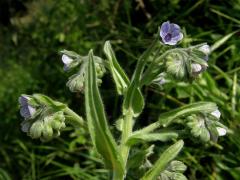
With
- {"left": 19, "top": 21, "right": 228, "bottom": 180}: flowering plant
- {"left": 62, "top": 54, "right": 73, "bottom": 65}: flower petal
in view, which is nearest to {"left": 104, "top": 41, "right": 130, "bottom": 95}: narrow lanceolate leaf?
{"left": 19, "top": 21, "right": 228, "bottom": 180}: flowering plant

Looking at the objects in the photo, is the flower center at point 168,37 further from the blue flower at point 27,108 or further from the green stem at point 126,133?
the blue flower at point 27,108

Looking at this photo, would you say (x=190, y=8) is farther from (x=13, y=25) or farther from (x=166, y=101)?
(x=13, y=25)

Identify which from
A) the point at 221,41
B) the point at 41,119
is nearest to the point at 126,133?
the point at 41,119

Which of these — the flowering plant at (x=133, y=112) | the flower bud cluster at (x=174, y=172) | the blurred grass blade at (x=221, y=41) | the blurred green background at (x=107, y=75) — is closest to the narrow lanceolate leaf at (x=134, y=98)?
the flowering plant at (x=133, y=112)

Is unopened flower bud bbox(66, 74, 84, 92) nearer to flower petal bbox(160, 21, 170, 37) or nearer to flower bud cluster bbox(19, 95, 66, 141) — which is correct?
flower bud cluster bbox(19, 95, 66, 141)

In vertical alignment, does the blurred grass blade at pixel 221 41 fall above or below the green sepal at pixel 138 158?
below

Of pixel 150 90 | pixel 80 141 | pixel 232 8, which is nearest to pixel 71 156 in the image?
pixel 80 141

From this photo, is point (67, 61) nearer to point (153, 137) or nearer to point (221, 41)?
point (153, 137)
